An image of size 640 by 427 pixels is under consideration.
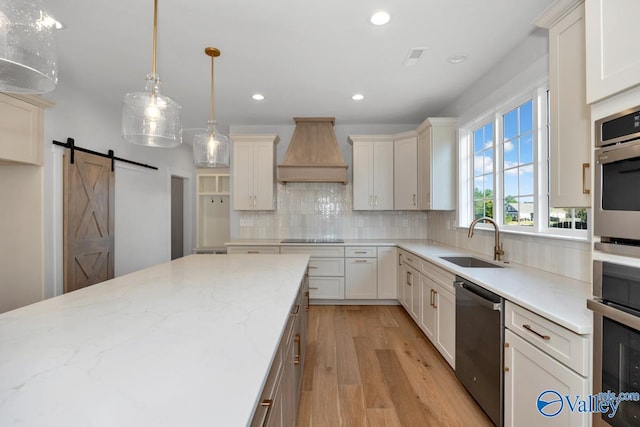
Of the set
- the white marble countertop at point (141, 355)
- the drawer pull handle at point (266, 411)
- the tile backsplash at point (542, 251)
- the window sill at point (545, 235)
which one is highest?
the window sill at point (545, 235)

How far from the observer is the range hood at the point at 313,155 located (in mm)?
4086

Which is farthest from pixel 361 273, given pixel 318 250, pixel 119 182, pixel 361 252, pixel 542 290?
pixel 119 182

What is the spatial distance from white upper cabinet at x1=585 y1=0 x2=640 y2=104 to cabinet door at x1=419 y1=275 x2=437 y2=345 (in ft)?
6.52

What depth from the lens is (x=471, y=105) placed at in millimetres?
3168

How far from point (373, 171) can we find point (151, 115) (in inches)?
123

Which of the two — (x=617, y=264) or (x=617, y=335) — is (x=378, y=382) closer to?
(x=617, y=335)

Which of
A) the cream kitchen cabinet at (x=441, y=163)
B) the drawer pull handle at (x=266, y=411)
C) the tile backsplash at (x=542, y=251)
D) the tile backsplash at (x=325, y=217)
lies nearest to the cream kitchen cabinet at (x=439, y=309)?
the tile backsplash at (x=542, y=251)

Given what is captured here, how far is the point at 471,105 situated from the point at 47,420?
3758mm

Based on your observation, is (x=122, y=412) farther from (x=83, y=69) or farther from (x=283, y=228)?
(x=283, y=228)

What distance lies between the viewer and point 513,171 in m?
2.57

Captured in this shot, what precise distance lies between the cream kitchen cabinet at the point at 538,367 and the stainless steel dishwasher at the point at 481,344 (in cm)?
6

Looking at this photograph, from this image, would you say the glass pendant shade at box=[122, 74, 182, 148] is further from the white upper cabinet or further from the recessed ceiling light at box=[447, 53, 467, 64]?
the recessed ceiling light at box=[447, 53, 467, 64]

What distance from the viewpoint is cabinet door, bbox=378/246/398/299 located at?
400 cm

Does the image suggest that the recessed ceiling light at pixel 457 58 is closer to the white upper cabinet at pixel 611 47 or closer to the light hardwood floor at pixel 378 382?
the white upper cabinet at pixel 611 47
